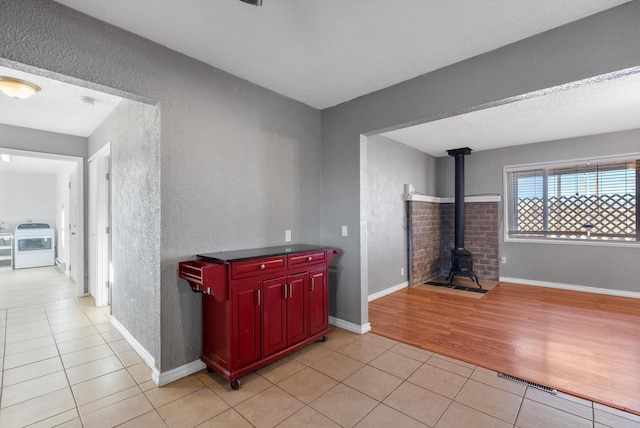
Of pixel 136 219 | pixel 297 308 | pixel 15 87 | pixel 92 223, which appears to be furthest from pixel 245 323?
pixel 92 223

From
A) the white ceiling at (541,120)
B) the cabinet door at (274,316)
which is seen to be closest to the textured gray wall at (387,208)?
the white ceiling at (541,120)

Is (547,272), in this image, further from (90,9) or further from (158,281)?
(90,9)

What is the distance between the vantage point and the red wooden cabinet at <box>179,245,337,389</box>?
2.14m

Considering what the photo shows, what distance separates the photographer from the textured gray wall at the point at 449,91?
1802 mm

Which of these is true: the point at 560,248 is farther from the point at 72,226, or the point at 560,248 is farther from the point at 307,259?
the point at 72,226

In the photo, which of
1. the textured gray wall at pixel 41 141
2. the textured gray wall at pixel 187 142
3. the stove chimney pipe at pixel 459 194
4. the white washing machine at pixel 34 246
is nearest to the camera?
the textured gray wall at pixel 187 142

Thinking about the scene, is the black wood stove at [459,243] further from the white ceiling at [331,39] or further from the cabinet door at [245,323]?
the cabinet door at [245,323]

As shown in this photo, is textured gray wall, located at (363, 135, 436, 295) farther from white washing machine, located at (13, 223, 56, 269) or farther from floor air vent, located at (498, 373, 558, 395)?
white washing machine, located at (13, 223, 56, 269)

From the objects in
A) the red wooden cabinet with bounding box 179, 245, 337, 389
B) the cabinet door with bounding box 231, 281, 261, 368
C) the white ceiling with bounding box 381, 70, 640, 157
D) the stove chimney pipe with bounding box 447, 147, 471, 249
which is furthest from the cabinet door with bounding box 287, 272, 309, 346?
the stove chimney pipe with bounding box 447, 147, 471, 249

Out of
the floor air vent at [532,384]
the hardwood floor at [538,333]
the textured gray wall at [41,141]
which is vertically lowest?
the hardwood floor at [538,333]

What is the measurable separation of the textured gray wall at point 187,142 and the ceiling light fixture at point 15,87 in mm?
853

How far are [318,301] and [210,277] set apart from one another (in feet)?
3.99

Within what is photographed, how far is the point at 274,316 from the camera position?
8.04ft

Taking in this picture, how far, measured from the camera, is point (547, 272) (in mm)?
5047
